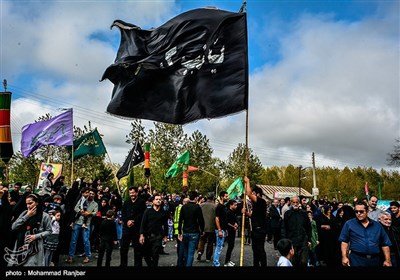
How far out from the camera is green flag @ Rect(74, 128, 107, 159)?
683 inches

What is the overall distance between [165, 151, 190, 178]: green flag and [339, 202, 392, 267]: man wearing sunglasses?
52.2ft

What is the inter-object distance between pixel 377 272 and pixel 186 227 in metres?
6.13

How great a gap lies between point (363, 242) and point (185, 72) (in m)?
4.48

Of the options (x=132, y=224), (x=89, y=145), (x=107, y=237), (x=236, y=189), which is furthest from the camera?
(x=236, y=189)

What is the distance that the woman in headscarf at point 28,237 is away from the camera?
6711 mm

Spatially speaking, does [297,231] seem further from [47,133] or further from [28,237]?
[47,133]

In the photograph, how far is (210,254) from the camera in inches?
507

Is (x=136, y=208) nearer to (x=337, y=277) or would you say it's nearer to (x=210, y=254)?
(x=210, y=254)

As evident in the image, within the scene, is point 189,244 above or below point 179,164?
below

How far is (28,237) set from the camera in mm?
6770

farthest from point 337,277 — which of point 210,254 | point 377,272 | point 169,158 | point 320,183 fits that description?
point 320,183

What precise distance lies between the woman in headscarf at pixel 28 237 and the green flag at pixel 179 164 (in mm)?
14935

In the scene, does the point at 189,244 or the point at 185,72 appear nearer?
the point at 185,72

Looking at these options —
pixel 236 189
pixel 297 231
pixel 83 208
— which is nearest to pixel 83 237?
pixel 83 208
